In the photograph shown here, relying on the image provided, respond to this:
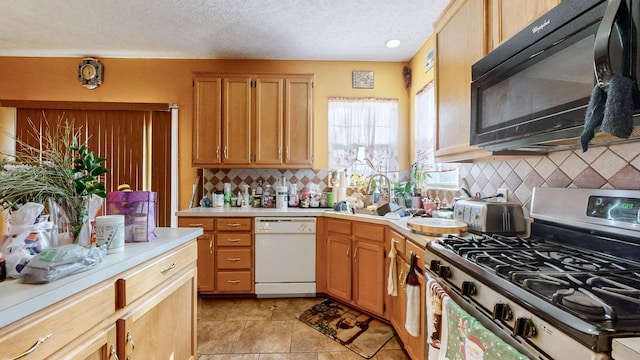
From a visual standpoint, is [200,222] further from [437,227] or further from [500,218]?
[500,218]

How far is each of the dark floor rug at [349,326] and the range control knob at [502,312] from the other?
1340mm

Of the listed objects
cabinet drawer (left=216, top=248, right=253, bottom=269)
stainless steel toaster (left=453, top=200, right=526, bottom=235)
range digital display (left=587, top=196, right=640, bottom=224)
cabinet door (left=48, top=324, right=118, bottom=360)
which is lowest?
cabinet drawer (left=216, top=248, right=253, bottom=269)

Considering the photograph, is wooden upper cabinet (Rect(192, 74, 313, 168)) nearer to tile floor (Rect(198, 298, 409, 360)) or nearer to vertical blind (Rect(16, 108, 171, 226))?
vertical blind (Rect(16, 108, 171, 226))

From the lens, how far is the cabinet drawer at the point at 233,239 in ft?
8.71

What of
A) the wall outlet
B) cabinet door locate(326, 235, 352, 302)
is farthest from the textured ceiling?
cabinet door locate(326, 235, 352, 302)

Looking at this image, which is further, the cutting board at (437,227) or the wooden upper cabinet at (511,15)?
the cutting board at (437,227)

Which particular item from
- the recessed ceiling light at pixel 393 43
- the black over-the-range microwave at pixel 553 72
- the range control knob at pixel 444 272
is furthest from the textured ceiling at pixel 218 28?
the range control knob at pixel 444 272

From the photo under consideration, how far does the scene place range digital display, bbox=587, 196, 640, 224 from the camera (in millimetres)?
957

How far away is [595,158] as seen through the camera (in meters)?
1.18

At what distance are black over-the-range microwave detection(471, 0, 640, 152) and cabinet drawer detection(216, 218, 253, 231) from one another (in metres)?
2.09

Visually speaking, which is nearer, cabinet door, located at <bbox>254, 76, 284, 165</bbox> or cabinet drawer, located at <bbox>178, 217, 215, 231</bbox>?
cabinet drawer, located at <bbox>178, 217, 215, 231</bbox>

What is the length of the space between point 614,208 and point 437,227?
690 millimetres

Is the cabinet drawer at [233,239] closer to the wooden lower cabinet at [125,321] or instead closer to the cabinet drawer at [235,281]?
the cabinet drawer at [235,281]

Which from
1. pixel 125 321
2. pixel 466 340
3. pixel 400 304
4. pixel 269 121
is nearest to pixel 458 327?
pixel 466 340
